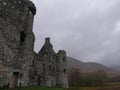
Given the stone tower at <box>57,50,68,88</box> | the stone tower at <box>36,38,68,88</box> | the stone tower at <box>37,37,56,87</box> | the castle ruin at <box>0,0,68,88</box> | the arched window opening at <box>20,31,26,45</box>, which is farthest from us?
the stone tower at <box>57,50,68,88</box>

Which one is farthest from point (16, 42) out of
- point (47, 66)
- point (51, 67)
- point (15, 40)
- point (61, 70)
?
point (61, 70)

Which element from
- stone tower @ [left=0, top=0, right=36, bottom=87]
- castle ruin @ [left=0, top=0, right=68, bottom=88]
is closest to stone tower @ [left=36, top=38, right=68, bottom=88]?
castle ruin @ [left=0, top=0, right=68, bottom=88]

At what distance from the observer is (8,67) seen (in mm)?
20359

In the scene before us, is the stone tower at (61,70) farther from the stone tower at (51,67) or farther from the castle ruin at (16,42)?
the castle ruin at (16,42)

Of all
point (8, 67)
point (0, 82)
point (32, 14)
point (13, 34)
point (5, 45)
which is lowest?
point (0, 82)

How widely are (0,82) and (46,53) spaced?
71.0 feet

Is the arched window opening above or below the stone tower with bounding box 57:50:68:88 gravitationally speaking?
above

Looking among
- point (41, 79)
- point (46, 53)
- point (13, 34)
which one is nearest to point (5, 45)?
point (13, 34)

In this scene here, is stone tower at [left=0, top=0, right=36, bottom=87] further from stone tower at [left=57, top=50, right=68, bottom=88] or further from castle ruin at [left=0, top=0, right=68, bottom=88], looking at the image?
stone tower at [left=57, top=50, right=68, bottom=88]

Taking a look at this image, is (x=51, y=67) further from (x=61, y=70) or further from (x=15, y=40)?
(x=15, y=40)

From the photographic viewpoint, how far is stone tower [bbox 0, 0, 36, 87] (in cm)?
2006

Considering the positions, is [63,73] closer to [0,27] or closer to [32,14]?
[32,14]

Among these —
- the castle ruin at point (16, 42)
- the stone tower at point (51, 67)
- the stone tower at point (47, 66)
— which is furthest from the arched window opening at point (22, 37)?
the stone tower at point (47, 66)

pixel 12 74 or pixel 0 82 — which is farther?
pixel 12 74
